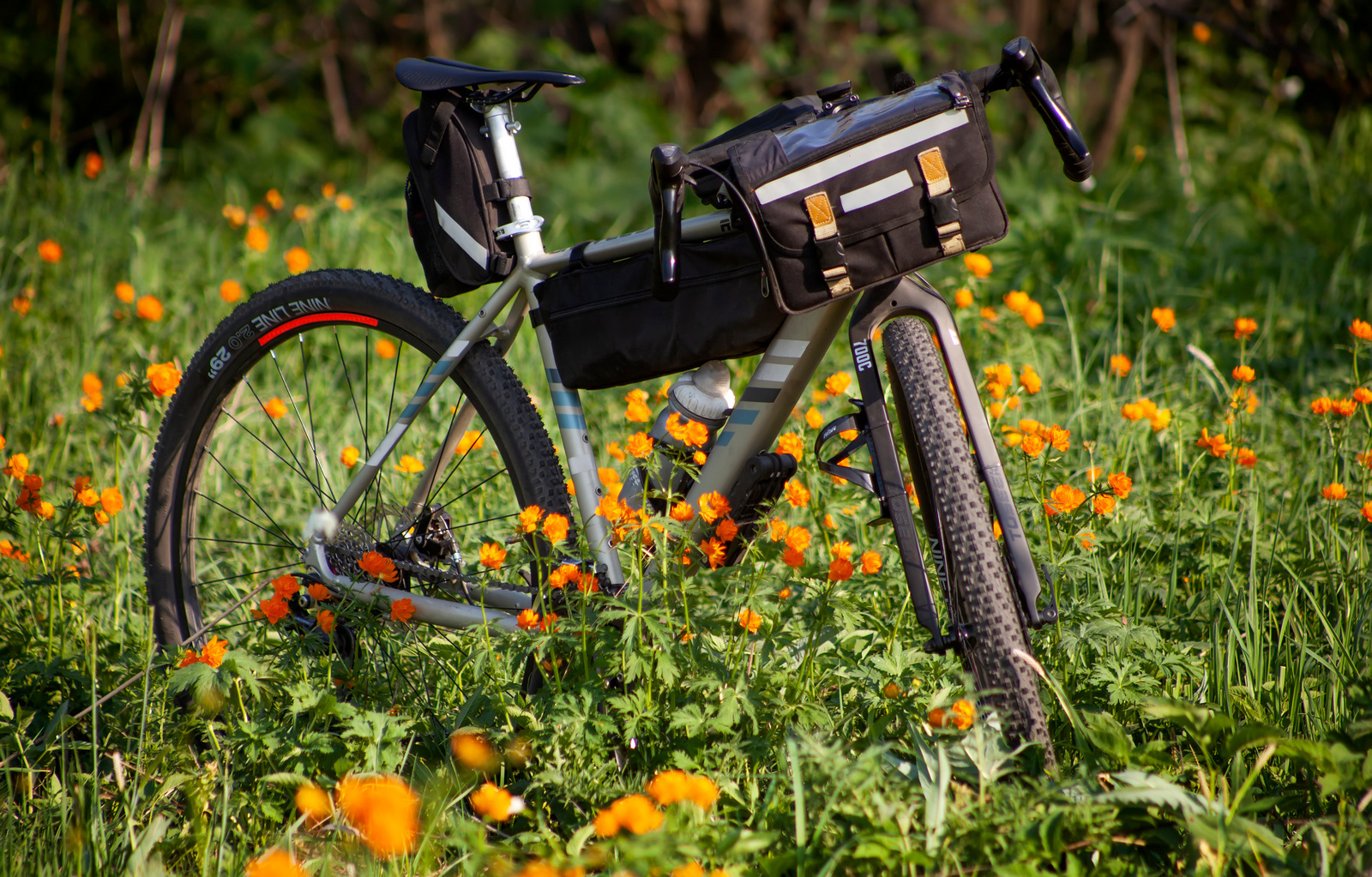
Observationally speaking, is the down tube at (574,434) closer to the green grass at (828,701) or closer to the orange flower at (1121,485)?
the green grass at (828,701)

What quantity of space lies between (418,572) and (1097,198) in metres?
3.42

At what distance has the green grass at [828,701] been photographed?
1306 mm

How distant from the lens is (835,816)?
139cm

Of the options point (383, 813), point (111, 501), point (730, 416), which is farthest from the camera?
point (111, 501)

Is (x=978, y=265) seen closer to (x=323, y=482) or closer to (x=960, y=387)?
(x=960, y=387)

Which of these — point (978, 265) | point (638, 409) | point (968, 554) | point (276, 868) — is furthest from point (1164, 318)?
point (276, 868)

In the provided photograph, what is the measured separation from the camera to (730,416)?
1.67 m

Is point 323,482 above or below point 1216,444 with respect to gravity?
above

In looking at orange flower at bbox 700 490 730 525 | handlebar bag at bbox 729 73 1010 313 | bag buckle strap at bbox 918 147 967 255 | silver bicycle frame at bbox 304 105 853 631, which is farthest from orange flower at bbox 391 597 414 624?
bag buckle strap at bbox 918 147 967 255

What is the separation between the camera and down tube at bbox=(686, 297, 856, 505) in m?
1.55

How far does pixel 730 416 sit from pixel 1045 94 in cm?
70

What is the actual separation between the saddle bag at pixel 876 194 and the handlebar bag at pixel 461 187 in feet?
1.83

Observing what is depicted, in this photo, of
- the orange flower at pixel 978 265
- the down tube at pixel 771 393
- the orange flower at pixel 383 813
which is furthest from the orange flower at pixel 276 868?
the orange flower at pixel 978 265

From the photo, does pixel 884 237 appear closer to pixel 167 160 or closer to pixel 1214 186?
pixel 1214 186
